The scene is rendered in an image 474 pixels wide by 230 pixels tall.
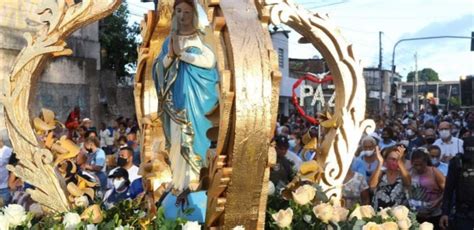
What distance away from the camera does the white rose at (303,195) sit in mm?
4004

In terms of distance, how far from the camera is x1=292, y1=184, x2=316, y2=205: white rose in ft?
13.1

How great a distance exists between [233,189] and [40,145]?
74.6 inches

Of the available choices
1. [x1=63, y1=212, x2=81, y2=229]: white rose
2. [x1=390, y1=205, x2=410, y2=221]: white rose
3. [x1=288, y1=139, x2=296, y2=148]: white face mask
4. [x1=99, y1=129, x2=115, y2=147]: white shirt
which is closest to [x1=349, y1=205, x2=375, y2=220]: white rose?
[x1=390, y1=205, x2=410, y2=221]: white rose

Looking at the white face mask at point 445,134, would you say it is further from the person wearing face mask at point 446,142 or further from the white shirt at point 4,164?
the white shirt at point 4,164

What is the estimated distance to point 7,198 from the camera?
25.8 ft

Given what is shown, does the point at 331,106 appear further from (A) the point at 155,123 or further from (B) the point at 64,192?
(B) the point at 64,192

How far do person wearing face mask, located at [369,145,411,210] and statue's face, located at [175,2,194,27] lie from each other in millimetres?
2787

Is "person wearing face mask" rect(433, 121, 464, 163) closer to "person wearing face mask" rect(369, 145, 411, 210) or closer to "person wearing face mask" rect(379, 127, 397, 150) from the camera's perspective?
"person wearing face mask" rect(379, 127, 397, 150)

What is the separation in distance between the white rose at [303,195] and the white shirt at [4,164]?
17.5 ft

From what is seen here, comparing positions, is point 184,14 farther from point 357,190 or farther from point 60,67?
point 60,67

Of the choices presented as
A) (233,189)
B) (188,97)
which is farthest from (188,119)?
(233,189)

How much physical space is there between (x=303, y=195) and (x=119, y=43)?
28020 millimetres

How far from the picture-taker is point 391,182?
653cm

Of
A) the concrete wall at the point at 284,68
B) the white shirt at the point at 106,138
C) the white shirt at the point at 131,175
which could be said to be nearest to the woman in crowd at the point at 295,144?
the white shirt at the point at 131,175
